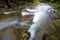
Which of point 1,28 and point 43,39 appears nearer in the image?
point 43,39

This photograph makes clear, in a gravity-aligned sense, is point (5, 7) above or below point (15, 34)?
below

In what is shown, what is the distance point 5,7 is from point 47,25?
612 cm

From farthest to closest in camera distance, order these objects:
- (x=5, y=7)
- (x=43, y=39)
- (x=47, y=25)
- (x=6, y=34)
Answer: (x=5, y=7) → (x=47, y=25) → (x=6, y=34) → (x=43, y=39)

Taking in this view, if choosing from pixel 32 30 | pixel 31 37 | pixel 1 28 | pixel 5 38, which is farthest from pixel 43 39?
pixel 1 28

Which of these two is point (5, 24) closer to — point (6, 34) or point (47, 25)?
point (6, 34)

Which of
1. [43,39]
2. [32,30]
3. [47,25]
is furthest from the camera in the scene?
[47,25]

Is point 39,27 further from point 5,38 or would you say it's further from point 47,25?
point 5,38

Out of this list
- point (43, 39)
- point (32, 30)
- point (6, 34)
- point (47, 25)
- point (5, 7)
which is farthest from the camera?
point (5, 7)

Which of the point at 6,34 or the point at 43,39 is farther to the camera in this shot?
the point at 6,34

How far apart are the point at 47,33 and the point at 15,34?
65.3 inches

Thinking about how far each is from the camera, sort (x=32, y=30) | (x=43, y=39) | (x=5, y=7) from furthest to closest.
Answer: (x=5, y=7), (x=32, y=30), (x=43, y=39)

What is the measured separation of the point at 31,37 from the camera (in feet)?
21.1

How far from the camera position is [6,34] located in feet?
22.0

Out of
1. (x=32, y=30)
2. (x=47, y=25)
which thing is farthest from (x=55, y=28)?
(x=32, y=30)
